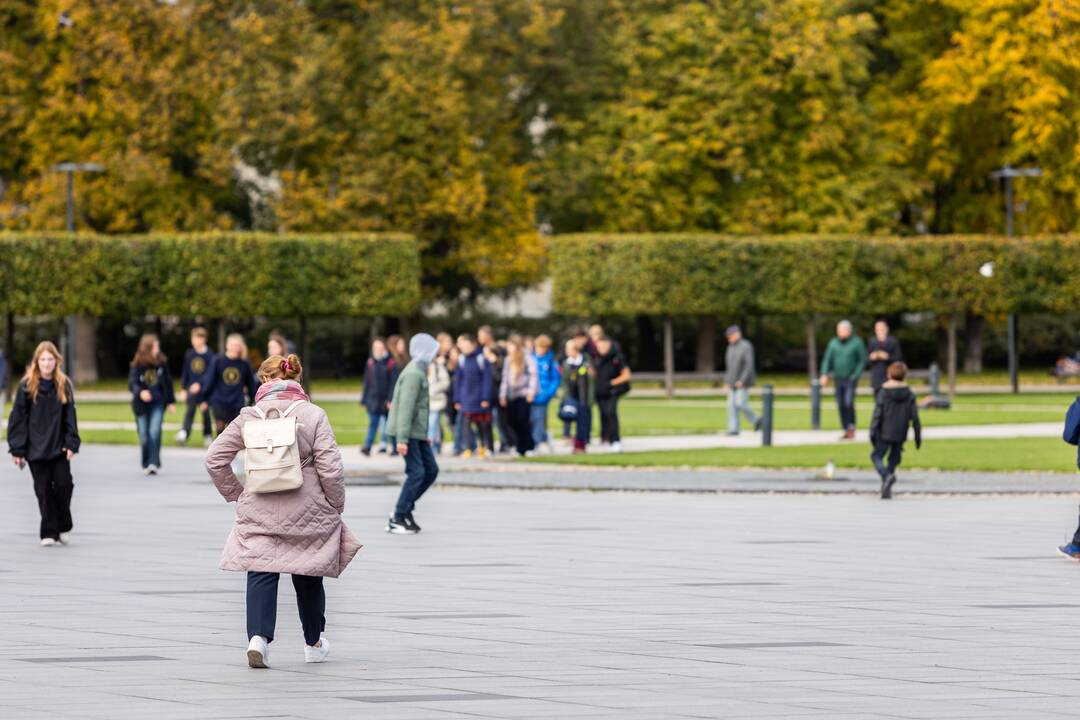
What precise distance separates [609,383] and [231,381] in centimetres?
603

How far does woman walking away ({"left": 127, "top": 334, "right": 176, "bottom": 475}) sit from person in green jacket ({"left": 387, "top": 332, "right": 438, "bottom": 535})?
766cm

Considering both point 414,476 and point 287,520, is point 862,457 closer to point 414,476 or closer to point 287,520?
point 414,476

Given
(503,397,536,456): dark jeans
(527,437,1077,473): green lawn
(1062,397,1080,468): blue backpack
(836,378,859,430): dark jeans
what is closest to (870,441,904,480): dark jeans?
(527,437,1077,473): green lawn

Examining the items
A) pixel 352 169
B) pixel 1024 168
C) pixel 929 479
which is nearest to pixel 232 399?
pixel 929 479

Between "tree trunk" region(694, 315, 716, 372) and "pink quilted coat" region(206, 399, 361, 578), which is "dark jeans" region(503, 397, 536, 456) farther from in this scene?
"tree trunk" region(694, 315, 716, 372)

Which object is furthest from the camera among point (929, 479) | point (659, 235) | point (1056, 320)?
point (1056, 320)

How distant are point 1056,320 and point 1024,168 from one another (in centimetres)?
715

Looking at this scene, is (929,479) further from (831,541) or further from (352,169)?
(352,169)

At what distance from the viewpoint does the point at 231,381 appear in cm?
2311

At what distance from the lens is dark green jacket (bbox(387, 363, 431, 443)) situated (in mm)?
15820

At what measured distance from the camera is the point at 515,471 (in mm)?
23312

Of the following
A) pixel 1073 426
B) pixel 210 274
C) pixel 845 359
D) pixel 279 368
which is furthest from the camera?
pixel 210 274

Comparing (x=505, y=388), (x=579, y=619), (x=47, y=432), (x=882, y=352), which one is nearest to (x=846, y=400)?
(x=882, y=352)

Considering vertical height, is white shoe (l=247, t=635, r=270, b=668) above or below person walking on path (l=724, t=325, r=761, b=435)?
below
